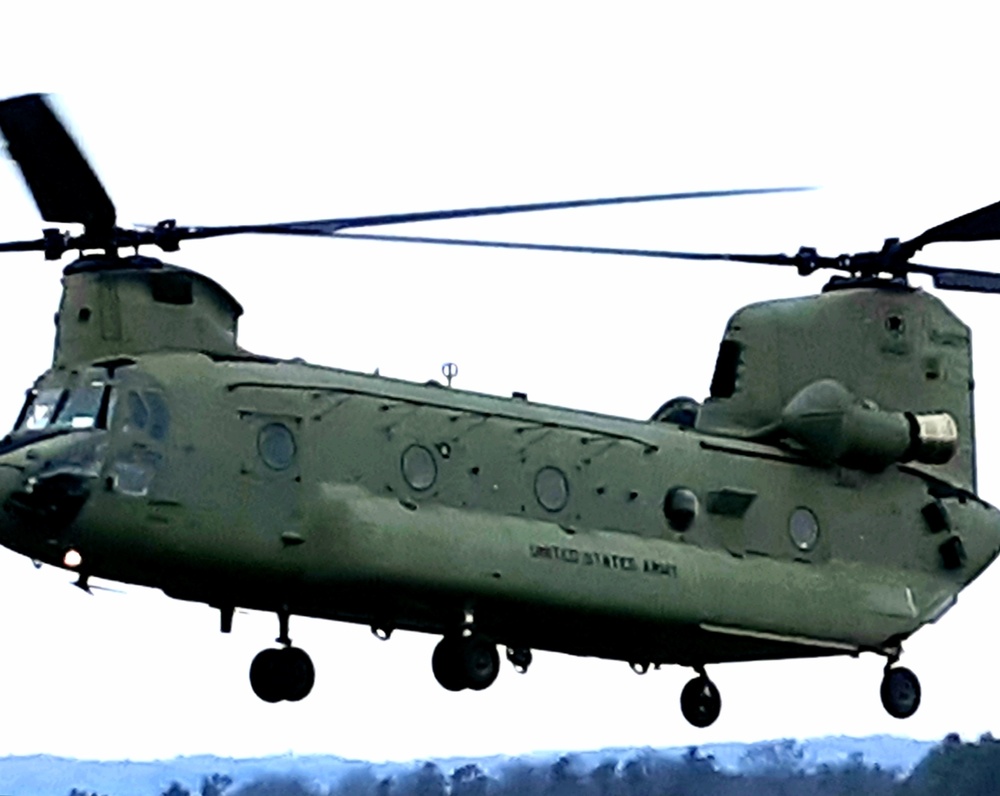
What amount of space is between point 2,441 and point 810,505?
7.60 metres

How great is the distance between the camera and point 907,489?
100ft

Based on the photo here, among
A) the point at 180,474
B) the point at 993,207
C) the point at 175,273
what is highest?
the point at 993,207

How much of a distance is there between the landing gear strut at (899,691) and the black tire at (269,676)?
6138mm

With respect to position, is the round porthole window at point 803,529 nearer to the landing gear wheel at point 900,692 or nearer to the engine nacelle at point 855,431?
the engine nacelle at point 855,431

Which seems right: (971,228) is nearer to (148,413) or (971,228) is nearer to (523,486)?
(523,486)

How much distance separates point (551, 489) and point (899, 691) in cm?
451

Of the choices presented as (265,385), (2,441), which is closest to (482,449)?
(265,385)

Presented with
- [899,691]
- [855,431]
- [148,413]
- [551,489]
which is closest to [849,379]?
[855,431]

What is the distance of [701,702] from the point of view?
29812 mm

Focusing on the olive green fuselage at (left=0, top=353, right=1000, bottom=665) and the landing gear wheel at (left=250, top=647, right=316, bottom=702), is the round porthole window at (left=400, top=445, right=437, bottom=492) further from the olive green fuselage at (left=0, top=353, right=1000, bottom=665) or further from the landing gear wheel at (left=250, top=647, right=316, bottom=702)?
the landing gear wheel at (left=250, top=647, right=316, bottom=702)

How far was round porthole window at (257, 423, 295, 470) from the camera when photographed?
25969 millimetres

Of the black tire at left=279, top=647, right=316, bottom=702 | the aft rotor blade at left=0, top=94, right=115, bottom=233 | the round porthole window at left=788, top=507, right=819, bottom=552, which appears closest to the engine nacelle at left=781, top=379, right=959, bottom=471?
the round porthole window at left=788, top=507, right=819, bottom=552

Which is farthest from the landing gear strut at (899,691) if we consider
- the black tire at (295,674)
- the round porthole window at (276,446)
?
the round porthole window at (276,446)

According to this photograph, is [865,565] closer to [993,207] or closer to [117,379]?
[993,207]
